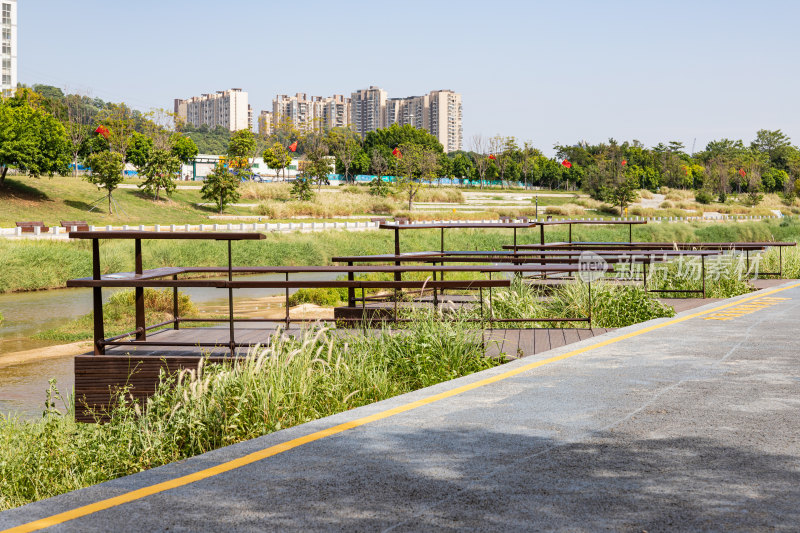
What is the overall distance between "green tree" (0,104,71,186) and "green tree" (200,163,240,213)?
1126cm

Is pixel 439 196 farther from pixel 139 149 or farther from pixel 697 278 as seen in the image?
pixel 697 278

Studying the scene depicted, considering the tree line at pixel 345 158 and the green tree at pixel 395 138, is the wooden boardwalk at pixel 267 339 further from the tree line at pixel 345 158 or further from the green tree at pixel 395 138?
the green tree at pixel 395 138

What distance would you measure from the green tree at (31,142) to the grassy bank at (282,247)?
27.7m

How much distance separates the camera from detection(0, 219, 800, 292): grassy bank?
30.4 meters

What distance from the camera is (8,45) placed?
133m

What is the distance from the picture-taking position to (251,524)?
402 centimetres

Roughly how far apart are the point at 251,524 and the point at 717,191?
431ft

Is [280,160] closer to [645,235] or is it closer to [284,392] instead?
[645,235]

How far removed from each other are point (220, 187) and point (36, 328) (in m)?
46.2

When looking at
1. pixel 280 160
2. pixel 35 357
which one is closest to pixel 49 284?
pixel 35 357

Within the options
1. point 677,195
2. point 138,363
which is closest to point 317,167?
point 677,195

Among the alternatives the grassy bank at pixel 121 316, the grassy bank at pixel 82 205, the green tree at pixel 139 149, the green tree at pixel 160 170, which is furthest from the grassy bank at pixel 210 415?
the green tree at pixel 139 149

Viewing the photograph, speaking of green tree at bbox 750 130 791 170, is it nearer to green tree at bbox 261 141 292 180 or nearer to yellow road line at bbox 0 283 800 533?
green tree at bbox 261 141 292 180

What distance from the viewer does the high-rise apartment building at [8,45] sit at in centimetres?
13212
